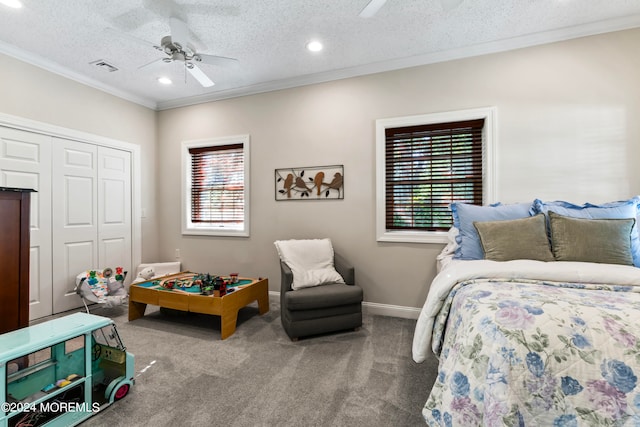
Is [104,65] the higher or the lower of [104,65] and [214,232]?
the higher

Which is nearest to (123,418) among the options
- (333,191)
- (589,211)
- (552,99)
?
(333,191)

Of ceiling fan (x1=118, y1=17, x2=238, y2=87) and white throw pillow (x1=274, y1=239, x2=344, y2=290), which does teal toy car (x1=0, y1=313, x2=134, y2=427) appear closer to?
white throw pillow (x1=274, y1=239, x2=344, y2=290)

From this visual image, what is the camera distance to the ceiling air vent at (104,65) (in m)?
3.13

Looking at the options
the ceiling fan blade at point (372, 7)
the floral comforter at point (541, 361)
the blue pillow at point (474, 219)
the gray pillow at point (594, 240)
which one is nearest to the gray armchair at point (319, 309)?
the blue pillow at point (474, 219)

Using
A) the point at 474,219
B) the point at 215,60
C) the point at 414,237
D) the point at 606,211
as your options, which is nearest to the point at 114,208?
the point at 215,60

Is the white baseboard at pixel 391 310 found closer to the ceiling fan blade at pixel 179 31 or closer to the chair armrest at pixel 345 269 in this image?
the chair armrest at pixel 345 269

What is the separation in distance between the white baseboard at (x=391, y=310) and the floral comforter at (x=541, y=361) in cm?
→ 184

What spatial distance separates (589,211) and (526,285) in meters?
1.25

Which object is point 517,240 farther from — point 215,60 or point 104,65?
point 104,65

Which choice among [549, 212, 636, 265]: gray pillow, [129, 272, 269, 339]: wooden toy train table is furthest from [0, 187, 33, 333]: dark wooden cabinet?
[549, 212, 636, 265]: gray pillow

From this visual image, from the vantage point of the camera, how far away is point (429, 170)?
3.11 m

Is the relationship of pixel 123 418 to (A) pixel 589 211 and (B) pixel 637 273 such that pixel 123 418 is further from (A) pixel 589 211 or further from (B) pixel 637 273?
Result: (A) pixel 589 211

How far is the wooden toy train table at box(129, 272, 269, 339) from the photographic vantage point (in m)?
2.60

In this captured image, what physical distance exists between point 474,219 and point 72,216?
167 inches
